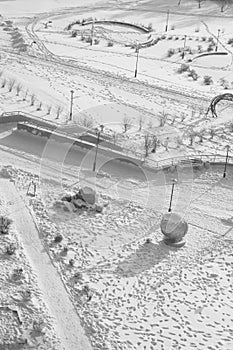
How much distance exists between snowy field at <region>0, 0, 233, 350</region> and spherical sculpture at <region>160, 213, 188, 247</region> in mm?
495

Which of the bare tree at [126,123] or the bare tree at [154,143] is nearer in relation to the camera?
the bare tree at [154,143]

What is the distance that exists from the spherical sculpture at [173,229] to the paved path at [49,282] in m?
5.95

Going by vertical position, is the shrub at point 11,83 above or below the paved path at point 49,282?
above

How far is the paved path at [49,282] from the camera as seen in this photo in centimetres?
2423

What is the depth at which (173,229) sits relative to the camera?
98.9ft

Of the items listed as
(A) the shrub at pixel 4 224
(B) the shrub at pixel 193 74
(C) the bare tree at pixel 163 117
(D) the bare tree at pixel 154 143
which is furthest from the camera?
(B) the shrub at pixel 193 74

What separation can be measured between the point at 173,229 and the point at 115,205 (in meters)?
4.46

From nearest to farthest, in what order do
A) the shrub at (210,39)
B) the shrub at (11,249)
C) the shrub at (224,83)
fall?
the shrub at (11,249) → the shrub at (224,83) → the shrub at (210,39)

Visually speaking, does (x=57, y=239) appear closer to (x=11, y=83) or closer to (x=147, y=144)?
(x=147, y=144)

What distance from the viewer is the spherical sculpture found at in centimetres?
3017

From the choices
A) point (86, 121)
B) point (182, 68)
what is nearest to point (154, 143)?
point (86, 121)

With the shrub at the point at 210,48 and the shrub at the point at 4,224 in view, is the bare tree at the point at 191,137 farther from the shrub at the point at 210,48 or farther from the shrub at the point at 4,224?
the shrub at the point at 210,48

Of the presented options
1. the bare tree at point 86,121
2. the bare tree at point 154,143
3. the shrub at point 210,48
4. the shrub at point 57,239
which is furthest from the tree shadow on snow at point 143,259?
the shrub at point 210,48

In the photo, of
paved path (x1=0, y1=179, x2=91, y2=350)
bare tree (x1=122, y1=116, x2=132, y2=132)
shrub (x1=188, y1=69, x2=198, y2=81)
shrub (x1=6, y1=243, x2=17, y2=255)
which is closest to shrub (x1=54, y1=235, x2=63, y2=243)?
paved path (x1=0, y1=179, x2=91, y2=350)
